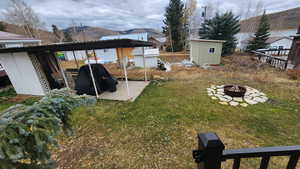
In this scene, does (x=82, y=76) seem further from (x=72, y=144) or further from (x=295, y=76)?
(x=295, y=76)

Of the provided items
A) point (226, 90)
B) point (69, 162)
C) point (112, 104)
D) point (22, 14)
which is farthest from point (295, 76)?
point (22, 14)

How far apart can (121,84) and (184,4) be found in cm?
2036

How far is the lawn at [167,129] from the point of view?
2.57m

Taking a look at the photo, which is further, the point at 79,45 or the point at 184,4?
the point at 184,4

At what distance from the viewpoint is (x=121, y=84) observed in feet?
23.3

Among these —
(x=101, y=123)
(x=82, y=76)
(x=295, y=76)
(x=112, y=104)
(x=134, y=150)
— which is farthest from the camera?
(x=295, y=76)

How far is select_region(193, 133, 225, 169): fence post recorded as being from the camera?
2.83ft

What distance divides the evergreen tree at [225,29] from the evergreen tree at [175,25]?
609 cm

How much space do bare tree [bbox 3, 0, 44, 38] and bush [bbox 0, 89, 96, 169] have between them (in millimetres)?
27442

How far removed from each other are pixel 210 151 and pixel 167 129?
254cm

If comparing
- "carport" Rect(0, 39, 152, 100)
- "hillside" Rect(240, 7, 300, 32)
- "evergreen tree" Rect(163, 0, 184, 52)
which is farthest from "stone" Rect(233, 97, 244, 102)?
"hillside" Rect(240, 7, 300, 32)

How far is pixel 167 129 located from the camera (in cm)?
333

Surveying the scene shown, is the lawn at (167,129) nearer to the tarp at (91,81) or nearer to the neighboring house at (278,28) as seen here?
the tarp at (91,81)

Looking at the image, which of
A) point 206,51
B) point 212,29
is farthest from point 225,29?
point 206,51
